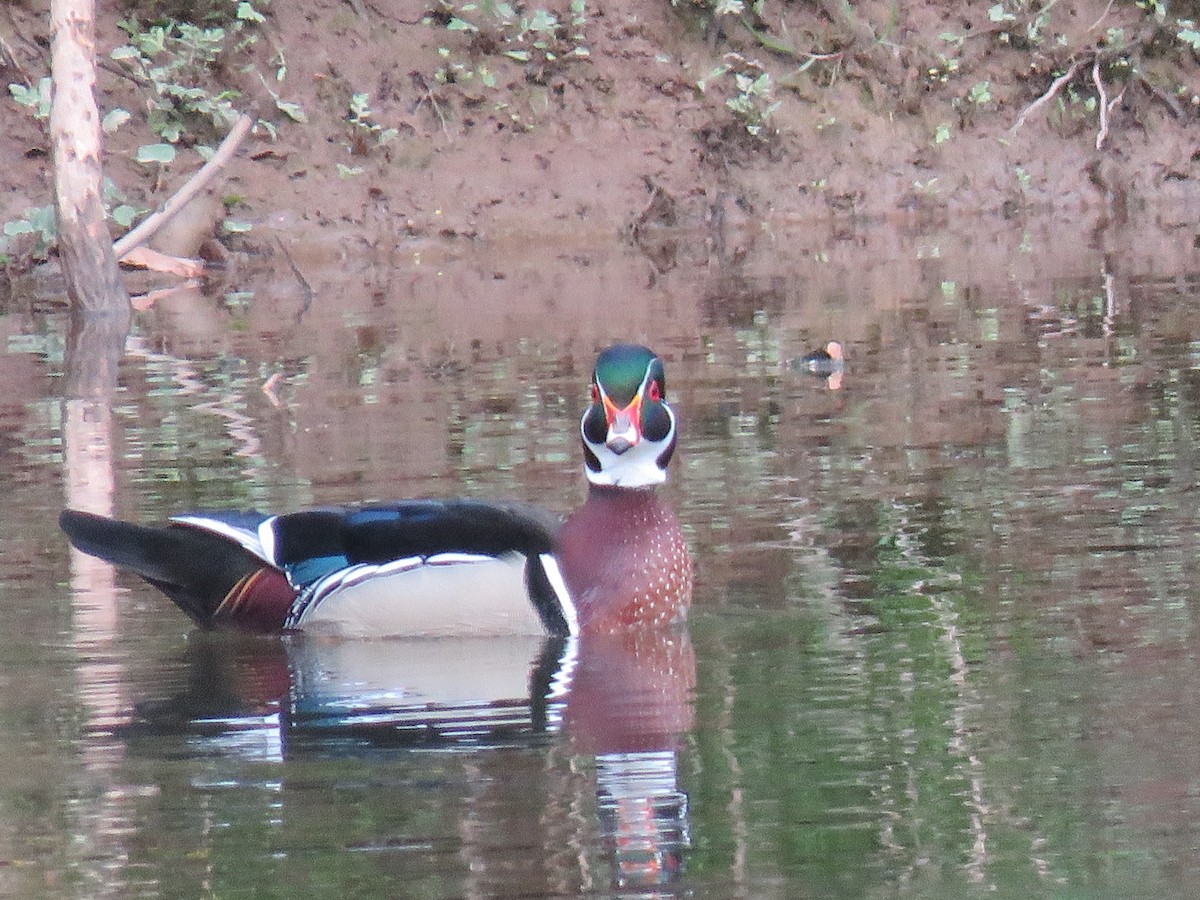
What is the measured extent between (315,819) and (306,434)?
5.49 metres

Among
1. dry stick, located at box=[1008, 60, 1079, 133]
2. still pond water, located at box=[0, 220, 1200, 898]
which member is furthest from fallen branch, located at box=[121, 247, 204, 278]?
dry stick, located at box=[1008, 60, 1079, 133]

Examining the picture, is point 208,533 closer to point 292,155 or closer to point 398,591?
point 398,591

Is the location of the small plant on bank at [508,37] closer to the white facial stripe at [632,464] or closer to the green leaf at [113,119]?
the green leaf at [113,119]

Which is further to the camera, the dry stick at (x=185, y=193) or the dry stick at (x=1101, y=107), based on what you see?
the dry stick at (x=1101, y=107)

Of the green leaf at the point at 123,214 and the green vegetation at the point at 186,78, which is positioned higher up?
the green vegetation at the point at 186,78

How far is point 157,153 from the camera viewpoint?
19094 mm

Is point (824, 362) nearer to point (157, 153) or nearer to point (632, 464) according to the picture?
point (632, 464)

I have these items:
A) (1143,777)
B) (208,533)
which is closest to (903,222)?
(208,533)

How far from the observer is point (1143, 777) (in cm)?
460

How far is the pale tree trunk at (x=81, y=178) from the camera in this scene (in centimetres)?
1535

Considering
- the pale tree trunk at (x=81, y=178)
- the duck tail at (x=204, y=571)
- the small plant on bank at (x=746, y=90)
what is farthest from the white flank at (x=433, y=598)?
the small plant on bank at (x=746, y=90)

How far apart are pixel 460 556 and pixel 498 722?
902 millimetres

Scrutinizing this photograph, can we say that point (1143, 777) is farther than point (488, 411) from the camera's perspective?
No

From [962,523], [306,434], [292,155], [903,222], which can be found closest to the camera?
[962,523]
